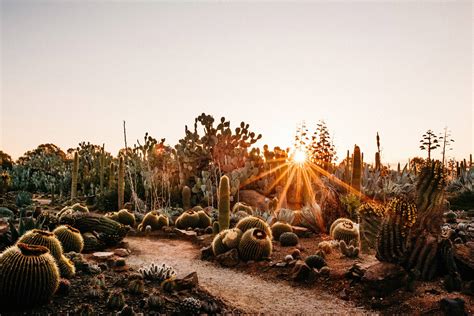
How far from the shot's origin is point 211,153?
13.6 m

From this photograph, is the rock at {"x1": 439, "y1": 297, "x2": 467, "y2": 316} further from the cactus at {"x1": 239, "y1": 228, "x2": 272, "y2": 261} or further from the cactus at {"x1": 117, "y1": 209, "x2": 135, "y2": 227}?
the cactus at {"x1": 117, "y1": 209, "x2": 135, "y2": 227}

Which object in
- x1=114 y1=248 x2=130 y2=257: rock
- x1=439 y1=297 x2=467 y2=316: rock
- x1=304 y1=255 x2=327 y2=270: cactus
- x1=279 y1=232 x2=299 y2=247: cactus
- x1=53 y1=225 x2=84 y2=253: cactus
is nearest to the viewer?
x1=439 y1=297 x2=467 y2=316: rock

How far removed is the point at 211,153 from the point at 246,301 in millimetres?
9036

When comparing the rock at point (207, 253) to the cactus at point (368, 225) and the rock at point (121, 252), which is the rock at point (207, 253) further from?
the cactus at point (368, 225)

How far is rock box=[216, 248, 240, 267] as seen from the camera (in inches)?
253

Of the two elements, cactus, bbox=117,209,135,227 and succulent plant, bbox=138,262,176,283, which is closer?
succulent plant, bbox=138,262,176,283

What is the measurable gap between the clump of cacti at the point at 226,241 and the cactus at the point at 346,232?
168 cm

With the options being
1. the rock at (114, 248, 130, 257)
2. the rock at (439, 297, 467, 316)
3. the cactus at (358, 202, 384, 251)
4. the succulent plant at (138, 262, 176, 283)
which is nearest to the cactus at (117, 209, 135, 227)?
the rock at (114, 248, 130, 257)

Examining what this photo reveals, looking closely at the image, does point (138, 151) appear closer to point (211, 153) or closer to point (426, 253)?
point (211, 153)

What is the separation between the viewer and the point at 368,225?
6.54 metres

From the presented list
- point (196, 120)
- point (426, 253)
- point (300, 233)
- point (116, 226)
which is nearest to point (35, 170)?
point (196, 120)

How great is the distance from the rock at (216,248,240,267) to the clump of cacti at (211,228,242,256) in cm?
15

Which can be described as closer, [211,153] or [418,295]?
[418,295]

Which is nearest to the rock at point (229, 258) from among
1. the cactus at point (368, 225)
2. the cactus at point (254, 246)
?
the cactus at point (254, 246)
